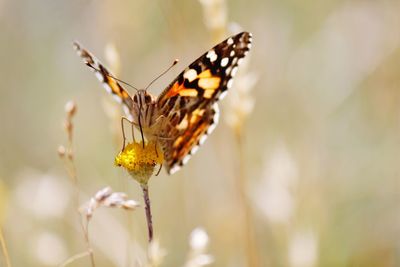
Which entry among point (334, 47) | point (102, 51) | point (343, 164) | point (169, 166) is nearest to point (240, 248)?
point (343, 164)

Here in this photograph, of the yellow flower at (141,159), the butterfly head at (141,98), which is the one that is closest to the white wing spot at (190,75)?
the butterfly head at (141,98)

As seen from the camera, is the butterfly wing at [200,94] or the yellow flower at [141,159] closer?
the yellow flower at [141,159]

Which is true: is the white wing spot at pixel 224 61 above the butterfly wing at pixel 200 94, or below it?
above

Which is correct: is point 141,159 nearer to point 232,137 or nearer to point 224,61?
point 224,61

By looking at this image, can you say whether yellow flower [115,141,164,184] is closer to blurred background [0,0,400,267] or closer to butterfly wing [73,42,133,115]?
butterfly wing [73,42,133,115]

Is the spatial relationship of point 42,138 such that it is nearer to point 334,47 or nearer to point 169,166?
point 334,47

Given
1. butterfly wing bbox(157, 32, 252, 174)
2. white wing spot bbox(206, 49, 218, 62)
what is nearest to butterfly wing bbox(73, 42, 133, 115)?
butterfly wing bbox(157, 32, 252, 174)

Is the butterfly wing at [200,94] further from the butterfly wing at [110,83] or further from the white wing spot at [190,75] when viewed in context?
the butterfly wing at [110,83]
